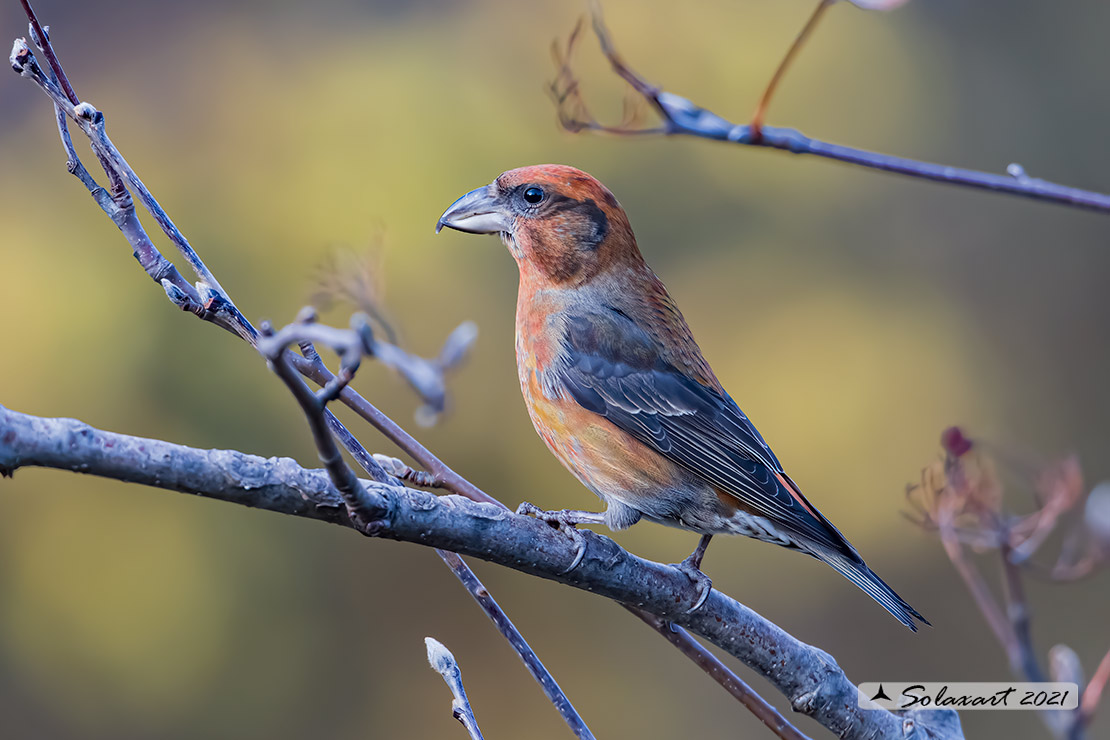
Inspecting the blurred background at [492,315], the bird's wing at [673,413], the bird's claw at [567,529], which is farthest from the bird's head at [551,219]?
the blurred background at [492,315]

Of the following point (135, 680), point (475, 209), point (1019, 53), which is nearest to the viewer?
point (475, 209)

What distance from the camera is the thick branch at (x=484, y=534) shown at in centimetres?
182

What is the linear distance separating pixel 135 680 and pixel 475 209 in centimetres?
377

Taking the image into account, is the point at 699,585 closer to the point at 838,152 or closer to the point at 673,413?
the point at 673,413

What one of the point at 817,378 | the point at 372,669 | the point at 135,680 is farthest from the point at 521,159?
the point at 135,680

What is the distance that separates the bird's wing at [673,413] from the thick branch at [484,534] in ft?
2.02

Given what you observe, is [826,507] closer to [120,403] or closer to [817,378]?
[817,378]

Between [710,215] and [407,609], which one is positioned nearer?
[407,609]

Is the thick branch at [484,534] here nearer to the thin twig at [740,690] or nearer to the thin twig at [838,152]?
the thin twig at [740,690]

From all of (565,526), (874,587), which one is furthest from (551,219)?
(874,587)

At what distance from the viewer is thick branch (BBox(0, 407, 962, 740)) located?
182 centimetres

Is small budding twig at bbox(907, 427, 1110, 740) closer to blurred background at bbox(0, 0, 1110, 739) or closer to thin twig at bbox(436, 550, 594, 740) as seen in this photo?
thin twig at bbox(436, 550, 594, 740)

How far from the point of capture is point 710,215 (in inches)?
278

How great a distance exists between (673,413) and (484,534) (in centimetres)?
153
